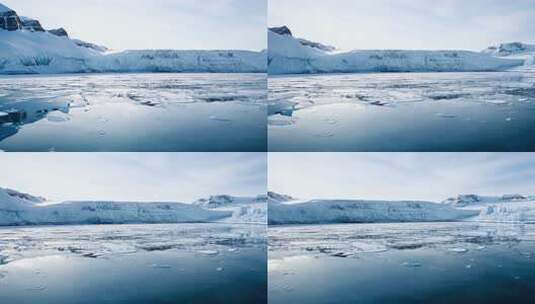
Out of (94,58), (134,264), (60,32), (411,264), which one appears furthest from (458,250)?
(60,32)

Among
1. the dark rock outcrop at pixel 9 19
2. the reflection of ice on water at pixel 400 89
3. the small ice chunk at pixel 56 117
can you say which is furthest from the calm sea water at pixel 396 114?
the dark rock outcrop at pixel 9 19

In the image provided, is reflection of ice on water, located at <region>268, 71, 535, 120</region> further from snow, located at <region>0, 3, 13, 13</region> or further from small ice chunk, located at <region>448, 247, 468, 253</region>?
snow, located at <region>0, 3, 13, 13</region>

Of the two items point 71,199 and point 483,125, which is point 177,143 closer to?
point 71,199

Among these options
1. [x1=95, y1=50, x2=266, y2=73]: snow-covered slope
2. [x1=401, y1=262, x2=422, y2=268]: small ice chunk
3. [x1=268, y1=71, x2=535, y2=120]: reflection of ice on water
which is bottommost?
[x1=401, y1=262, x2=422, y2=268]: small ice chunk

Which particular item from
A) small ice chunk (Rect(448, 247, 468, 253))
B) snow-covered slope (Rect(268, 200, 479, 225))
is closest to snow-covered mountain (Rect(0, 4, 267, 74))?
snow-covered slope (Rect(268, 200, 479, 225))

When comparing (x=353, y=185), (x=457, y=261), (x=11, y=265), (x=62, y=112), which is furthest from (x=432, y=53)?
(x=11, y=265)
